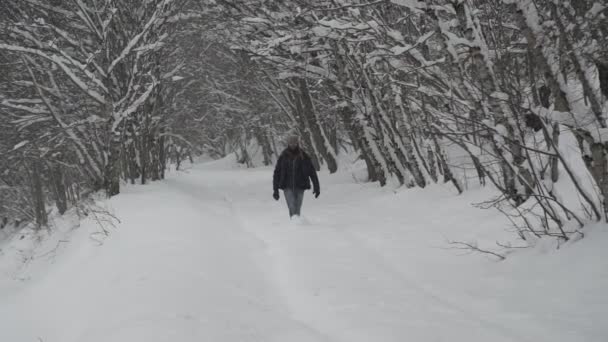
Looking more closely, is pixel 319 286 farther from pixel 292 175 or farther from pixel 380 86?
pixel 380 86

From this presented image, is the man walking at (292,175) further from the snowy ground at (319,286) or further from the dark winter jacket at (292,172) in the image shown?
the snowy ground at (319,286)

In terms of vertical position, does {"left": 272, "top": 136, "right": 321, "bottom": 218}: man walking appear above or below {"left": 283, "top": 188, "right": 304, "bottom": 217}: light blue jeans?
above

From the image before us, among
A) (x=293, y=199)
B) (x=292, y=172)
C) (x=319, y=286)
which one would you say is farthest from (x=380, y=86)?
(x=319, y=286)

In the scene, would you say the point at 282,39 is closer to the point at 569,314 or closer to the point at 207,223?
the point at 207,223

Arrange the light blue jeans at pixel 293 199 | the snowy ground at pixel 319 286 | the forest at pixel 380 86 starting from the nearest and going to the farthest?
1. the snowy ground at pixel 319 286
2. the forest at pixel 380 86
3. the light blue jeans at pixel 293 199

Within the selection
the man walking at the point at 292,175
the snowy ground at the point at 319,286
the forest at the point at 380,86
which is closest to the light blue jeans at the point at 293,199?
the man walking at the point at 292,175

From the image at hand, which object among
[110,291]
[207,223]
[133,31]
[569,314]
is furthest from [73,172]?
[569,314]

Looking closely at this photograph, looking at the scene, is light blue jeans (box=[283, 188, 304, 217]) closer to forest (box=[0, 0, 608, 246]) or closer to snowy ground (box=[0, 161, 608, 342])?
snowy ground (box=[0, 161, 608, 342])

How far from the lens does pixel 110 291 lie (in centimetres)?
462

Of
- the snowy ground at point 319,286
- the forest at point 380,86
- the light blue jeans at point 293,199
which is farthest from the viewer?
the light blue jeans at point 293,199

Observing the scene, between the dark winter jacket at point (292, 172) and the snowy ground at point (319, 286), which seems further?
the dark winter jacket at point (292, 172)

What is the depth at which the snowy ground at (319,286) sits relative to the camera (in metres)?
3.43

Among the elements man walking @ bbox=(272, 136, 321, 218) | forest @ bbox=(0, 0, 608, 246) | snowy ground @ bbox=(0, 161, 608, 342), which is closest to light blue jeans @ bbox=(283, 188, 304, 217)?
man walking @ bbox=(272, 136, 321, 218)

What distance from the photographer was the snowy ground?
3428 millimetres
